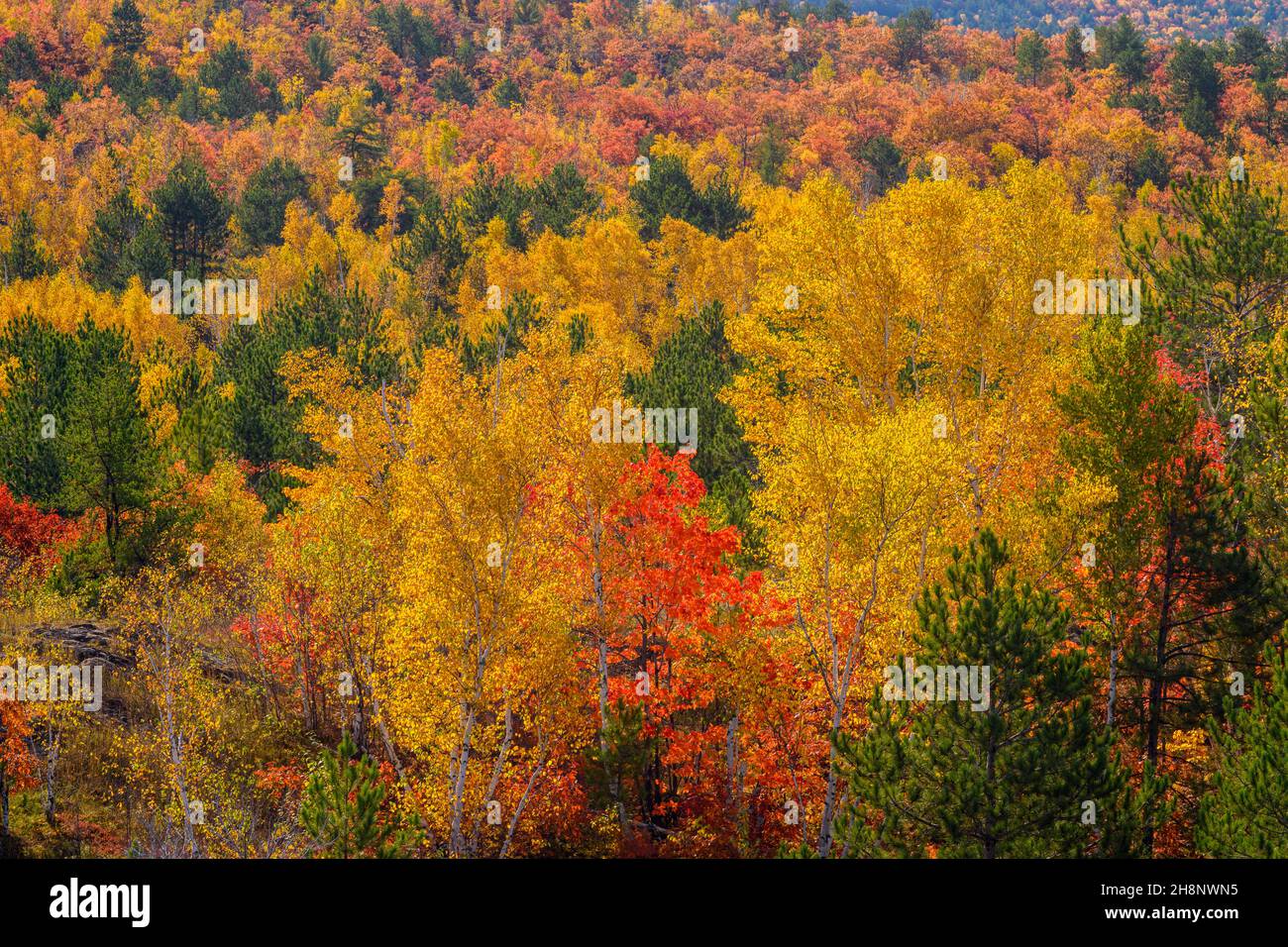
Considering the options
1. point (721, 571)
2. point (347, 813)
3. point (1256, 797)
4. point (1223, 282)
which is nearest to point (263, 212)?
point (721, 571)

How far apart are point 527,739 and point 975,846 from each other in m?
14.2

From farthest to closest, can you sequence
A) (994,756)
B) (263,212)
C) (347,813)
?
(263,212) → (994,756) → (347,813)

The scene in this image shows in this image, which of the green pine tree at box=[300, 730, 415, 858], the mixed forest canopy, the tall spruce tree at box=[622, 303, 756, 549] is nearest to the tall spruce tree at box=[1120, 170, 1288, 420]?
the mixed forest canopy

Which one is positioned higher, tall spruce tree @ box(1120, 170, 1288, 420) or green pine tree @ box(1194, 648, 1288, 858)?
tall spruce tree @ box(1120, 170, 1288, 420)

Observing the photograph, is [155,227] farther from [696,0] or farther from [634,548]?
[696,0]

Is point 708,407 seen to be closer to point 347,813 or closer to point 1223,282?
point 1223,282

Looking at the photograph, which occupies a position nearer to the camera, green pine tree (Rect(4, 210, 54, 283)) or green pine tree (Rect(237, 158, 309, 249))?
green pine tree (Rect(4, 210, 54, 283))

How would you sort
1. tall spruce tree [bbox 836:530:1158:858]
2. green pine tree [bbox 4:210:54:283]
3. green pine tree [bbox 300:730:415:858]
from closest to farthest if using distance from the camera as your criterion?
green pine tree [bbox 300:730:415:858] → tall spruce tree [bbox 836:530:1158:858] → green pine tree [bbox 4:210:54:283]

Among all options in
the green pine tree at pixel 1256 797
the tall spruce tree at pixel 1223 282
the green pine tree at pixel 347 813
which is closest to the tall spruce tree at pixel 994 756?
the green pine tree at pixel 1256 797

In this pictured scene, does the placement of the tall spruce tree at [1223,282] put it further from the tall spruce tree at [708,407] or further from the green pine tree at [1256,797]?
the green pine tree at [1256,797]

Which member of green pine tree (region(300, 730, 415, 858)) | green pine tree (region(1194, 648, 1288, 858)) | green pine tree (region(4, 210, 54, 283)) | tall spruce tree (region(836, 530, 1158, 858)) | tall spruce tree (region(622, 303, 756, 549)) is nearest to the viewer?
green pine tree (region(1194, 648, 1288, 858))

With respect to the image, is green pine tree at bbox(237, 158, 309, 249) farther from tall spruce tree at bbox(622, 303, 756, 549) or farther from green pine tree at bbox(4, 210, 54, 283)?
tall spruce tree at bbox(622, 303, 756, 549)

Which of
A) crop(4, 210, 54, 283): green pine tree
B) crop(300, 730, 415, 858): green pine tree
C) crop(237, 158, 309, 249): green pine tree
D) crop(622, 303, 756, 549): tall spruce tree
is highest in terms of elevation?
crop(237, 158, 309, 249): green pine tree

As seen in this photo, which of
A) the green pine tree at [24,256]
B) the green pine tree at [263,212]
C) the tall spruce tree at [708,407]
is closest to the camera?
the tall spruce tree at [708,407]
